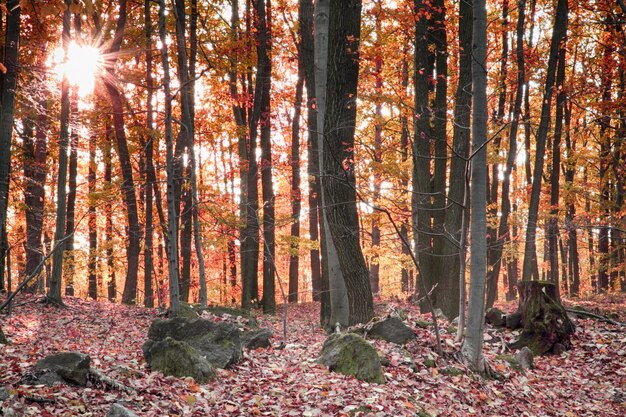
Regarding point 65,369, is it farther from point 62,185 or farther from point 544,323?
point 62,185

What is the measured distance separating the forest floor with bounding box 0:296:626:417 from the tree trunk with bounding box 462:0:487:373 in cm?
86

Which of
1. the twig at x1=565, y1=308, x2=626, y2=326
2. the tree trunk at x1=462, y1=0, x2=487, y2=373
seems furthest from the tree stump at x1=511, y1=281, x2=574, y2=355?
the tree trunk at x1=462, y1=0, x2=487, y2=373

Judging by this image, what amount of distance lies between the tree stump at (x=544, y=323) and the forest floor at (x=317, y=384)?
257 mm

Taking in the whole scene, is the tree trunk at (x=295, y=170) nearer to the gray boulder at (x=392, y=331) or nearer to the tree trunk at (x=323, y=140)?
the tree trunk at (x=323, y=140)

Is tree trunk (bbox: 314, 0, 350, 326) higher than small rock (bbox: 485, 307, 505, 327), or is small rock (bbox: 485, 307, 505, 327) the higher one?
tree trunk (bbox: 314, 0, 350, 326)

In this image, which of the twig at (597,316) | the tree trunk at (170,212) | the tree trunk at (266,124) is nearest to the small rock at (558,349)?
the twig at (597,316)

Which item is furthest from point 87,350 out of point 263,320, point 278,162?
point 278,162

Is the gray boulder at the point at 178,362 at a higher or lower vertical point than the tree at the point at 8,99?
lower

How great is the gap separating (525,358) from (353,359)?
11.4 feet

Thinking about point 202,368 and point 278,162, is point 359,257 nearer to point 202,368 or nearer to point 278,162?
point 202,368

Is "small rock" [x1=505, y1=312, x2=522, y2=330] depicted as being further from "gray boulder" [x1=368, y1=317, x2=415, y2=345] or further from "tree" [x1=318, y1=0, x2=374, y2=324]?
"gray boulder" [x1=368, y1=317, x2=415, y2=345]

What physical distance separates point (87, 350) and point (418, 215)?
8.19 metres

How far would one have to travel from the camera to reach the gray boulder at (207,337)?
20.8ft

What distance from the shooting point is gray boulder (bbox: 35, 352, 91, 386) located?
15.3ft
